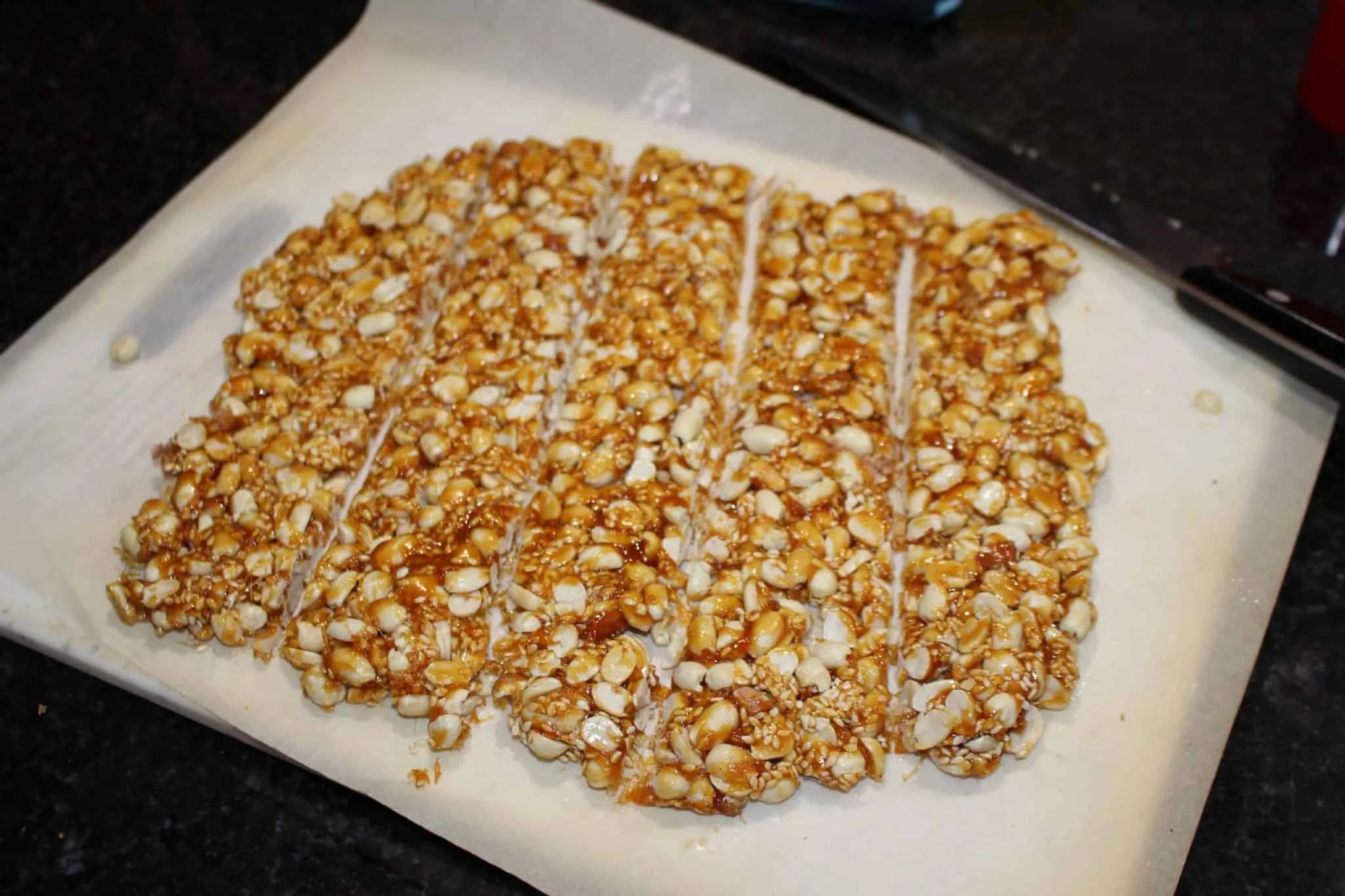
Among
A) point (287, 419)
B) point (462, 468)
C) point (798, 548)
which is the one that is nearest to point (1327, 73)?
point (798, 548)

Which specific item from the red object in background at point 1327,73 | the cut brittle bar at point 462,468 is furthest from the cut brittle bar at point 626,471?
the red object in background at point 1327,73

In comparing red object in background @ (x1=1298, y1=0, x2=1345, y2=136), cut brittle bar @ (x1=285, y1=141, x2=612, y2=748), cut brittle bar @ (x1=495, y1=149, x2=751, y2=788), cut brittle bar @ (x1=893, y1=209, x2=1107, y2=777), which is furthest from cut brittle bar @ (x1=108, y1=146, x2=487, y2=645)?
red object in background @ (x1=1298, y1=0, x2=1345, y2=136)

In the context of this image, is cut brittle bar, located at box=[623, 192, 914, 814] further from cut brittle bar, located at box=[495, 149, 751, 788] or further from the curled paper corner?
the curled paper corner

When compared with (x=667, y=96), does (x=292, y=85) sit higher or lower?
lower

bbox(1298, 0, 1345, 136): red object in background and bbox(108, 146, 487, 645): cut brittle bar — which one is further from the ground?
bbox(1298, 0, 1345, 136): red object in background

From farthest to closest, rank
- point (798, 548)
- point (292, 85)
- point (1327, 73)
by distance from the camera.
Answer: point (292, 85) < point (1327, 73) < point (798, 548)

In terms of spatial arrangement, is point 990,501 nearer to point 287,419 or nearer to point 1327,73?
point 287,419
